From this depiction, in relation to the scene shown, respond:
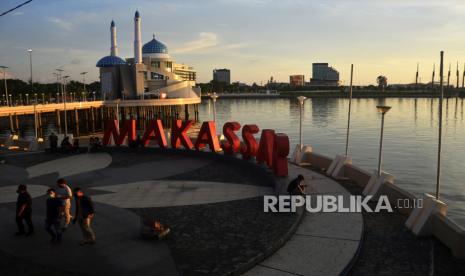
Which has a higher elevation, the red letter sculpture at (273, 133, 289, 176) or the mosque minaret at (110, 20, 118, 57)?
the mosque minaret at (110, 20, 118, 57)

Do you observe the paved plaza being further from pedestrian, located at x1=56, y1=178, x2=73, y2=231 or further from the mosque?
the mosque

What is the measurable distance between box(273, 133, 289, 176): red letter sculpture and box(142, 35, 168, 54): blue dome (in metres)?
129

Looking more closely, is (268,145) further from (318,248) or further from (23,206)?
(23,206)

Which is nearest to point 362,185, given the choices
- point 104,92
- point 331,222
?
point 331,222

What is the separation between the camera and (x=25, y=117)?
12531 centimetres

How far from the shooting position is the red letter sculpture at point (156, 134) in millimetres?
34250

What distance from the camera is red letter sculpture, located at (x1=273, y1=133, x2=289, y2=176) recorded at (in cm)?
2050

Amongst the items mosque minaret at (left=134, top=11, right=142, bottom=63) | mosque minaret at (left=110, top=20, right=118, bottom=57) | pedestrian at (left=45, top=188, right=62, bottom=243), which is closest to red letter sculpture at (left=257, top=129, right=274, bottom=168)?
pedestrian at (left=45, top=188, right=62, bottom=243)

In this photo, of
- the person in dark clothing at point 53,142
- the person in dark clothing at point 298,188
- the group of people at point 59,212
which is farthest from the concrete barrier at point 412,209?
the person in dark clothing at point 53,142

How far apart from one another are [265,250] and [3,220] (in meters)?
11.7

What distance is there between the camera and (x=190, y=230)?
15.4 m

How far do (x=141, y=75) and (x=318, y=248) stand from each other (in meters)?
115

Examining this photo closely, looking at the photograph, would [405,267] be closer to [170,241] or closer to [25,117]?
[170,241]

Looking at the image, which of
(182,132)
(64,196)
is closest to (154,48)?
(182,132)
